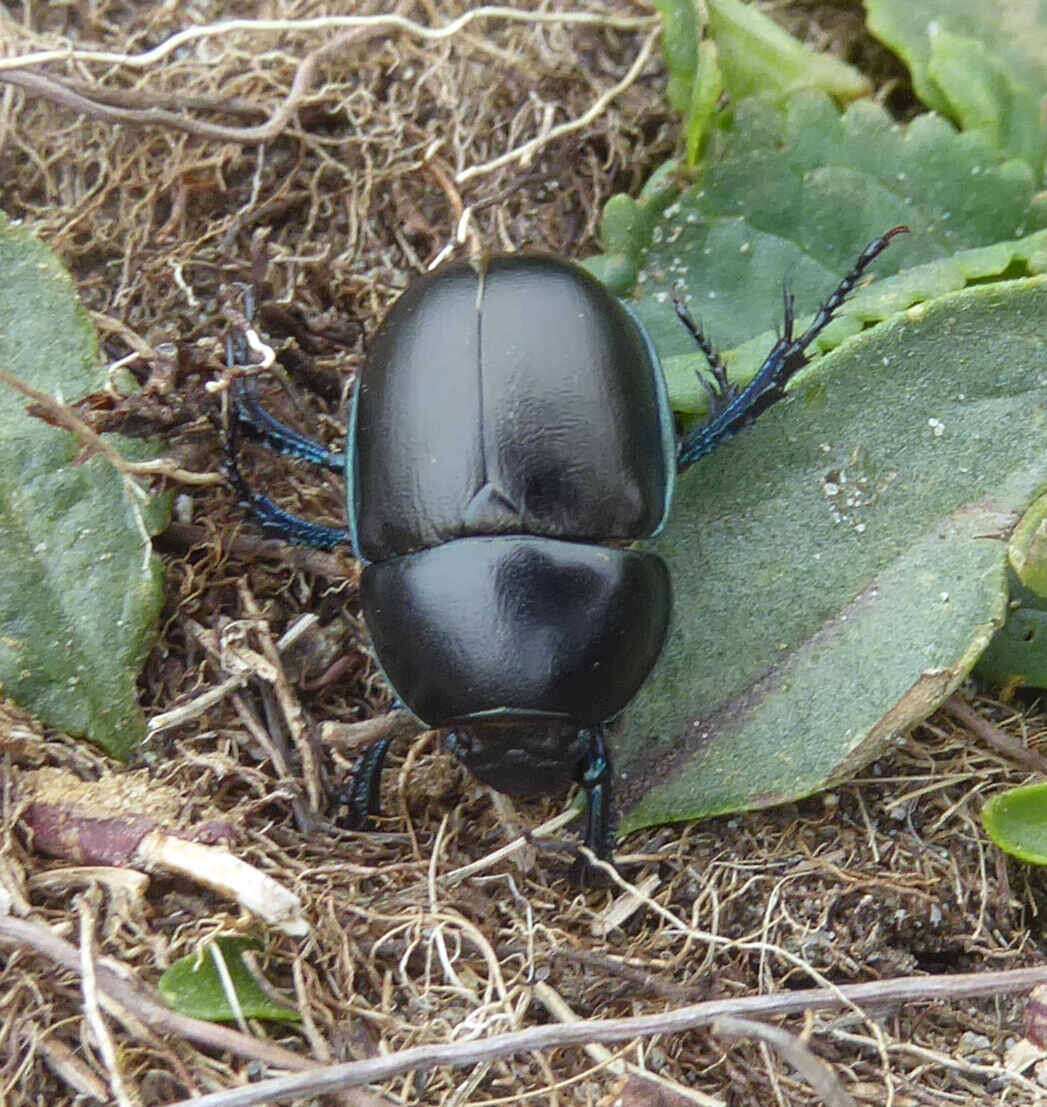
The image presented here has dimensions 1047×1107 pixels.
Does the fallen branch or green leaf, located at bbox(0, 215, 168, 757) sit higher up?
green leaf, located at bbox(0, 215, 168, 757)

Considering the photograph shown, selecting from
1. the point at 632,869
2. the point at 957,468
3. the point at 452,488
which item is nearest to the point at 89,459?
the point at 452,488

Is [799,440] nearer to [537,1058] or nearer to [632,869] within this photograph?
[632,869]

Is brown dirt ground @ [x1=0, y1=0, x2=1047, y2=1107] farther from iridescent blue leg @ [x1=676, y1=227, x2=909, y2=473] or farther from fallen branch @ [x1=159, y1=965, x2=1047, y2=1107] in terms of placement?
iridescent blue leg @ [x1=676, y1=227, x2=909, y2=473]

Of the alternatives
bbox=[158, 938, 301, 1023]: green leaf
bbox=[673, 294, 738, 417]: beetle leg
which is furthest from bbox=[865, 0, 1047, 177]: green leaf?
bbox=[158, 938, 301, 1023]: green leaf

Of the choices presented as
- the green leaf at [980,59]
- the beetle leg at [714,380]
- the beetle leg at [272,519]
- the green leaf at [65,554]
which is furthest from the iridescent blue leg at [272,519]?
the green leaf at [980,59]

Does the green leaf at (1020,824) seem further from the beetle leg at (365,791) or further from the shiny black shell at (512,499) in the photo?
the beetle leg at (365,791)
